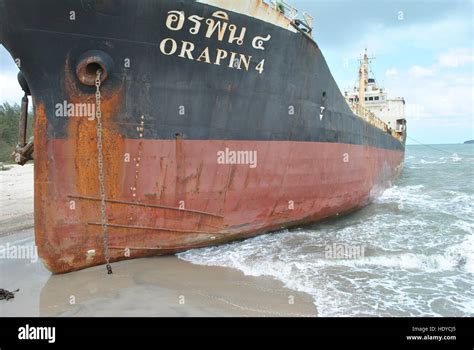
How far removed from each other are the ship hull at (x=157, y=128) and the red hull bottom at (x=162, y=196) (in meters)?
0.02

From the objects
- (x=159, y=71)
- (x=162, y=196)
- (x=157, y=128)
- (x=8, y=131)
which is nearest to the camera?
(x=159, y=71)

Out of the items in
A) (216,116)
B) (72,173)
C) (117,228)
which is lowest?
(117,228)

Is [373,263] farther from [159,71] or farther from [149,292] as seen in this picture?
[159,71]

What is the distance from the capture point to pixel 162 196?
20.4 feet

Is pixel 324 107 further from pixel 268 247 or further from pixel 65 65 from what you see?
pixel 65 65

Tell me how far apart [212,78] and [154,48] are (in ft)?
3.77

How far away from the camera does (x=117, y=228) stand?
19.4ft

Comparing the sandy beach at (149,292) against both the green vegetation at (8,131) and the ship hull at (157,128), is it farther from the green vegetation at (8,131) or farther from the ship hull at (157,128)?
the green vegetation at (8,131)

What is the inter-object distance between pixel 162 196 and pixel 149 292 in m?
1.76

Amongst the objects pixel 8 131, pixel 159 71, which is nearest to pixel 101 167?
pixel 159 71

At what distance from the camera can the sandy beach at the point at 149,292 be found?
452 cm

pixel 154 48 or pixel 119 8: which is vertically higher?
pixel 119 8

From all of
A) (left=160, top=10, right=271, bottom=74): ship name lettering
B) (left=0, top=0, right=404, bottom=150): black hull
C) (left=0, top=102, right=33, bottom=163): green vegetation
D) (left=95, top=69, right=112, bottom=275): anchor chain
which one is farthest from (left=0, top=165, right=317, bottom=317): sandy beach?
(left=0, top=102, right=33, bottom=163): green vegetation

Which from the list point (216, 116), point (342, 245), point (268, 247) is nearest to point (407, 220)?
point (342, 245)
